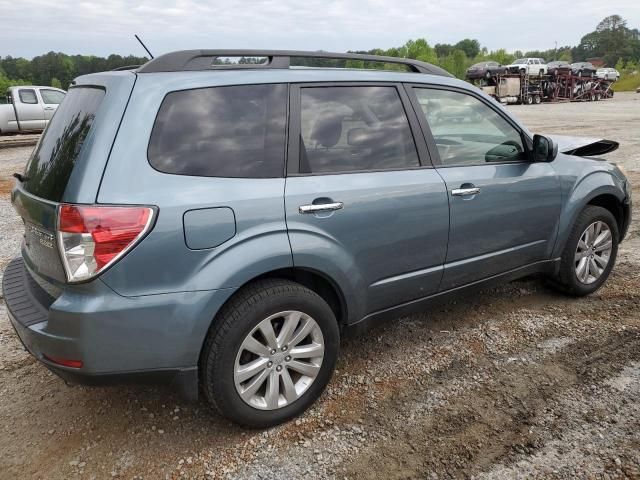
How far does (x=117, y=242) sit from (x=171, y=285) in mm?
282

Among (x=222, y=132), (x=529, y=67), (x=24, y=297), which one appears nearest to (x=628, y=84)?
(x=529, y=67)

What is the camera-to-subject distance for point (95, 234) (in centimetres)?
208

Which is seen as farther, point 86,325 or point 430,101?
point 430,101

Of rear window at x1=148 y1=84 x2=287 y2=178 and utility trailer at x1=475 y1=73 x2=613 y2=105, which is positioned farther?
utility trailer at x1=475 y1=73 x2=613 y2=105

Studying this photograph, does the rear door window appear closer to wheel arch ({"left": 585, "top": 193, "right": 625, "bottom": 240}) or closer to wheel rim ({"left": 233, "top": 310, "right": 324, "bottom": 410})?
wheel rim ({"left": 233, "top": 310, "right": 324, "bottom": 410})

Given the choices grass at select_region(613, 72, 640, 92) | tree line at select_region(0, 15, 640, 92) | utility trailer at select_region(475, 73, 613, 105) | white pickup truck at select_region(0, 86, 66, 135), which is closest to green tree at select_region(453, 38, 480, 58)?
tree line at select_region(0, 15, 640, 92)

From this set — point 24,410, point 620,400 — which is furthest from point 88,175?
point 620,400

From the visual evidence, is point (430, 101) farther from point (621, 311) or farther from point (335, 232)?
point (621, 311)

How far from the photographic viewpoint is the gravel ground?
2383 mm

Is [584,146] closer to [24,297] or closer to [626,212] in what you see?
[626,212]

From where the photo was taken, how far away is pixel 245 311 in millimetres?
2389

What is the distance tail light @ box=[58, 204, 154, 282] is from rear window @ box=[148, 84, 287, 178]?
28cm

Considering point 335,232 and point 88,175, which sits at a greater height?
point 88,175

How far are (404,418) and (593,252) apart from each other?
2.36 m
